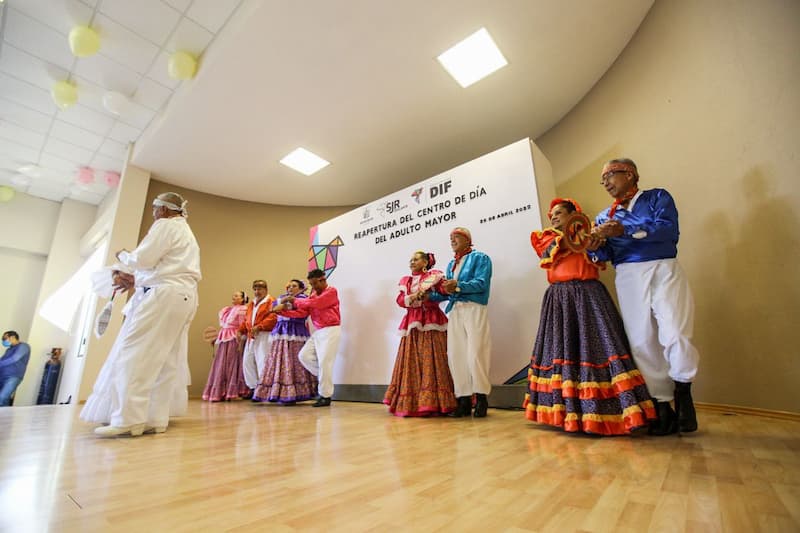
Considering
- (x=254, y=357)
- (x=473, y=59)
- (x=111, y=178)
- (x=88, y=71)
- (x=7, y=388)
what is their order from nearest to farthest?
(x=473, y=59) < (x=88, y=71) < (x=254, y=357) < (x=7, y=388) < (x=111, y=178)

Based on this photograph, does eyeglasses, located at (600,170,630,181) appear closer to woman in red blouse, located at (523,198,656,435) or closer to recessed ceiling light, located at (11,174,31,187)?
woman in red blouse, located at (523,198,656,435)

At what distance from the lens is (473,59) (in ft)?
11.3

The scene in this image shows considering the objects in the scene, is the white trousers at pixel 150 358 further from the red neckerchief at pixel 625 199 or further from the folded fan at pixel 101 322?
the red neckerchief at pixel 625 199

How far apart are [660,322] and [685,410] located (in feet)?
1.34

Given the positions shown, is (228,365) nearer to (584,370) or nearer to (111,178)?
(111,178)

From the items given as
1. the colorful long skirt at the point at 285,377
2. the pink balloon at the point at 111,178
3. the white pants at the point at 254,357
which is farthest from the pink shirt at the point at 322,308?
the pink balloon at the point at 111,178

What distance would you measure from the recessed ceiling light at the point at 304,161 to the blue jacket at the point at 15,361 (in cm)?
564

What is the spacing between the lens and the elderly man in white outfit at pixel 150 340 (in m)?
1.88

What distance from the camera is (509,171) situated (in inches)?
125

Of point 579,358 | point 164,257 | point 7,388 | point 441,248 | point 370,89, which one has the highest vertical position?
point 370,89

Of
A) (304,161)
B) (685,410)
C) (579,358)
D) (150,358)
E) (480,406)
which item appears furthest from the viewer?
(304,161)

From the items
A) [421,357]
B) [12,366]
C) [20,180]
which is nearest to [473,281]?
[421,357]

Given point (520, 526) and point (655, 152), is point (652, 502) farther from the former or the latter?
point (655, 152)

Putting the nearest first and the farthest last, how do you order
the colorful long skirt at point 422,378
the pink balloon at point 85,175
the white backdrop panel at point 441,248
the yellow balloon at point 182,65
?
1. the colorful long skirt at point 422,378
2. the white backdrop panel at point 441,248
3. the yellow balloon at point 182,65
4. the pink balloon at point 85,175
